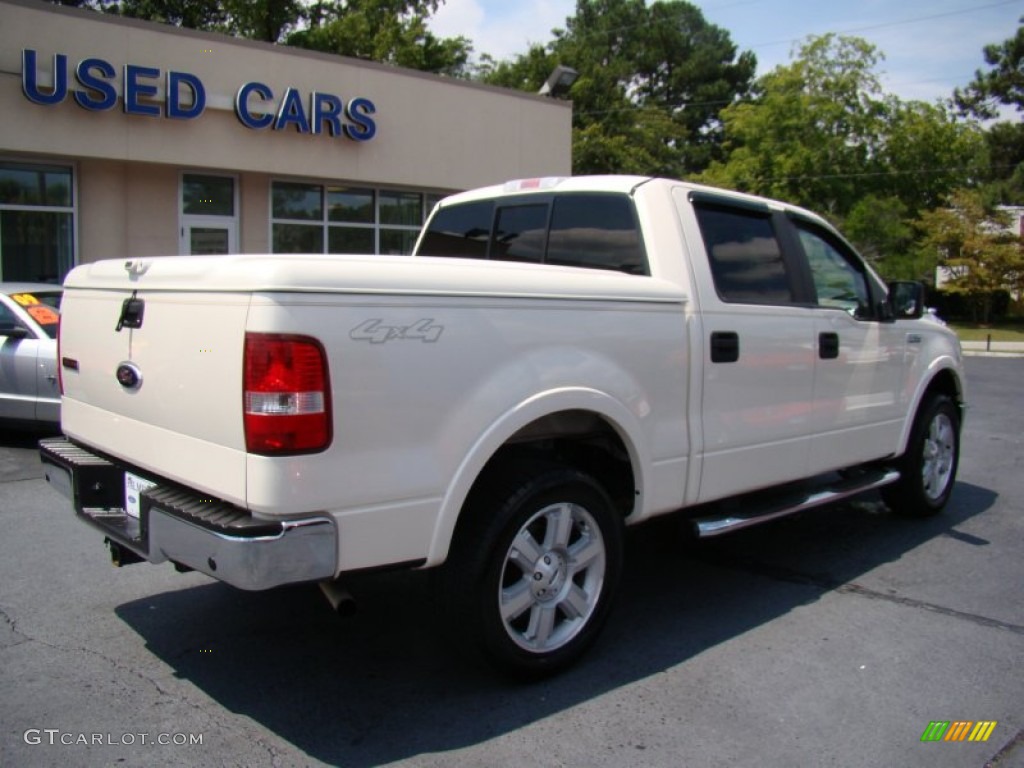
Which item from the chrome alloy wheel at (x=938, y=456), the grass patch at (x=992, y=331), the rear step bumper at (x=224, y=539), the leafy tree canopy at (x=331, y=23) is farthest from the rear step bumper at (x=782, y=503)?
the leafy tree canopy at (x=331, y=23)

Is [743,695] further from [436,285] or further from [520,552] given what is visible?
[436,285]

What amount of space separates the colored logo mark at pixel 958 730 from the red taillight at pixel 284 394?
244 cm

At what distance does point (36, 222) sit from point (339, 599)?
532 inches

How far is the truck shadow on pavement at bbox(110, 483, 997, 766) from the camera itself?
10.9 feet

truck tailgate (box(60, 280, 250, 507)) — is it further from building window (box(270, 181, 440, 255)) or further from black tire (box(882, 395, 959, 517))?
building window (box(270, 181, 440, 255))

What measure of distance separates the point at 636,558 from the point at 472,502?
86.4 inches

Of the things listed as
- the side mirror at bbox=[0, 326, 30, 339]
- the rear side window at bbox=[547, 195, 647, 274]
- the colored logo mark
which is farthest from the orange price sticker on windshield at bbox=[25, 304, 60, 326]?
the colored logo mark

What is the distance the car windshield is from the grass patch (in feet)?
82.3

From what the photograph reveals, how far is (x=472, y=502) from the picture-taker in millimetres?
3398

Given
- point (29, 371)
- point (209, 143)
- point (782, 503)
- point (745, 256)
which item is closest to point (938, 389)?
point (782, 503)

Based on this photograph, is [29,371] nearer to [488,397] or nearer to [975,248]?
[488,397]

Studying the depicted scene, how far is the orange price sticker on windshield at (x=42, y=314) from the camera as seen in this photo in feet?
26.7

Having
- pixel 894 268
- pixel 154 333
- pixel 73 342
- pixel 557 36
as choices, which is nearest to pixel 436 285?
pixel 154 333

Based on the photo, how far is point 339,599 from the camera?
3.17 meters
